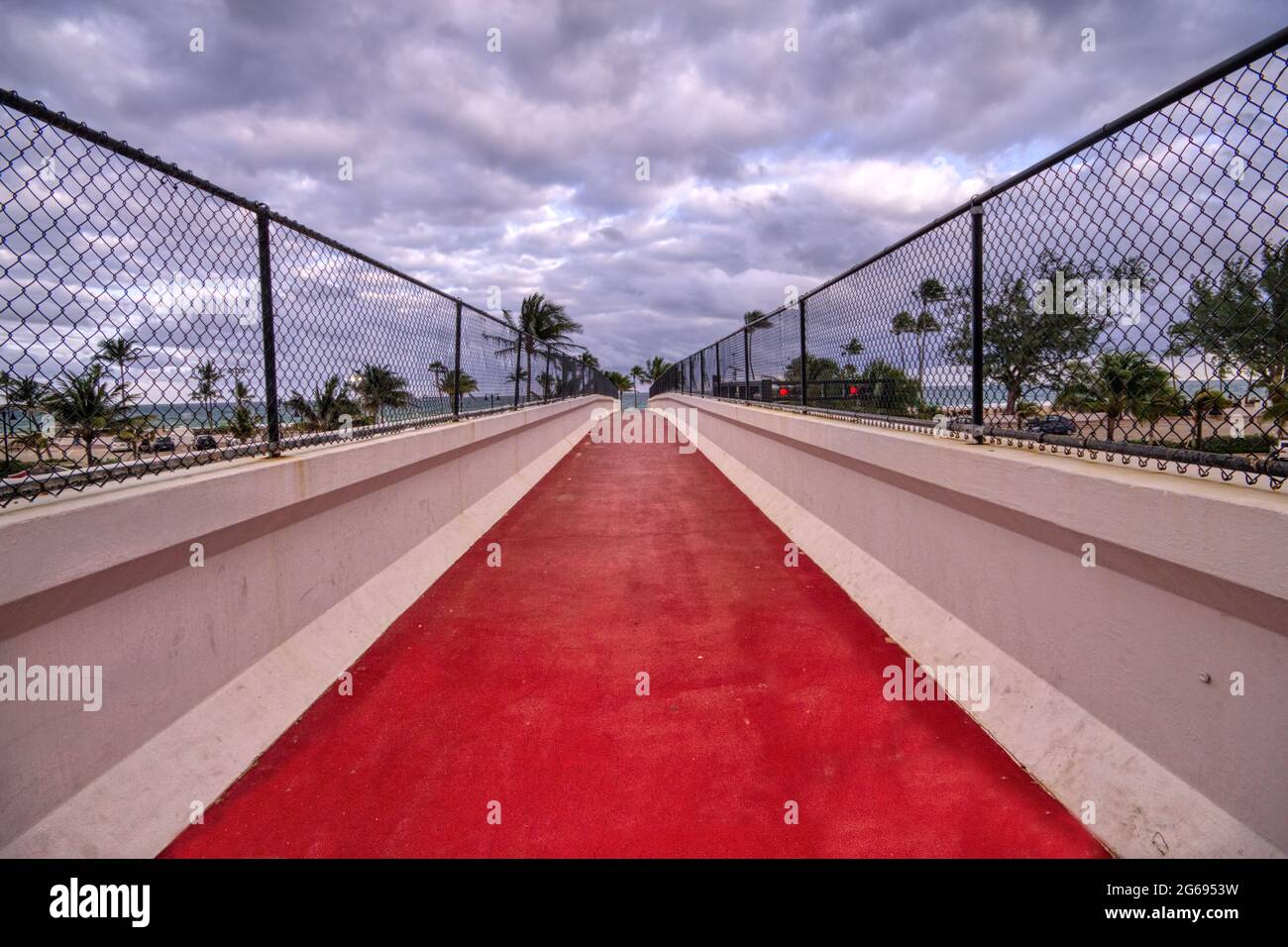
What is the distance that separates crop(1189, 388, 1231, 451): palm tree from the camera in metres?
2.19

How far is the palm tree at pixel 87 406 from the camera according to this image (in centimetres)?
236

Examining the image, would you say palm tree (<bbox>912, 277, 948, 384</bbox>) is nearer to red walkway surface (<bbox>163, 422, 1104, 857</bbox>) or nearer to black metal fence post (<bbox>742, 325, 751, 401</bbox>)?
red walkway surface (<bbox>163, 422, 1104, 857</bbox>)

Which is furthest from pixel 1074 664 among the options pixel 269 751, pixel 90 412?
pixel 90 412

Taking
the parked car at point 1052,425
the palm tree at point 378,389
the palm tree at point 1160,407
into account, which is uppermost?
the palm tree at point 378,389

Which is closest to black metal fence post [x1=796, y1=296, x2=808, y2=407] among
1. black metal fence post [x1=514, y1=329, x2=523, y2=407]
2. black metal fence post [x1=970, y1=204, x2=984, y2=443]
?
black metal fence post [x1=970, y1=204, x2=984, y2=443]

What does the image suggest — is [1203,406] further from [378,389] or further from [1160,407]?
[378,389]

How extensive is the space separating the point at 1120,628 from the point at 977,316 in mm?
1972

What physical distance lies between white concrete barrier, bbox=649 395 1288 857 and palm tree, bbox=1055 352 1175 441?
264 millimetres

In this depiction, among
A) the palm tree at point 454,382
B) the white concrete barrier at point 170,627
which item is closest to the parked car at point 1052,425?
the white concrete barrier at point 170,627

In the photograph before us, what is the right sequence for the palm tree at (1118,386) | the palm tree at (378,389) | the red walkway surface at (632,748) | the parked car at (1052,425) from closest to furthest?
the red walkway surface at (632,748), the palm tree at (1118,386), the parked car at (1052,425), the palm tree at (378,389)

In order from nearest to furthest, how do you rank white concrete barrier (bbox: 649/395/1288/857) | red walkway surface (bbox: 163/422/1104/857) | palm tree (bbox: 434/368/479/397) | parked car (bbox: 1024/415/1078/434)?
white concrete barrier (bbox: 649/395/1288/857)
red walkway surface (bbox: 163/422/1104/857)
parked car (bbox: 1024/415/1078/434)
palm tree (bbox: 434/368/479/397)

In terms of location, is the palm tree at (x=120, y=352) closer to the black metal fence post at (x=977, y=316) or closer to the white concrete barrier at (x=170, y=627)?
the white concrete barrier at (x=170, y=627)

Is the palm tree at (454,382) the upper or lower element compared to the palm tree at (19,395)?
upper

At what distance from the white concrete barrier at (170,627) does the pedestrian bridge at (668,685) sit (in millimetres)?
11
